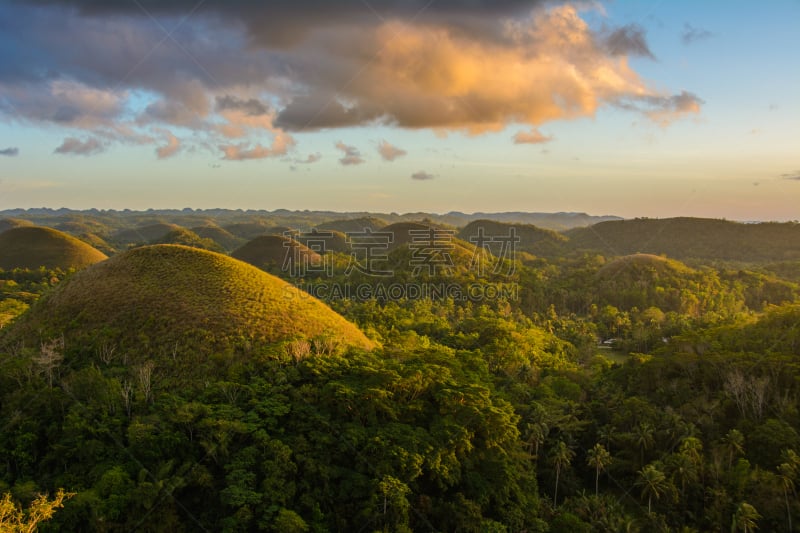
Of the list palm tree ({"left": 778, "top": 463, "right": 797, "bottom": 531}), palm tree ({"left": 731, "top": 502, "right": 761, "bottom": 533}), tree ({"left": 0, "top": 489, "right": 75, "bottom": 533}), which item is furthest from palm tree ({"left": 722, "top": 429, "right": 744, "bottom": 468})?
tree ({"left": 0, "top": 489, "right": 75, "bottom": 533})

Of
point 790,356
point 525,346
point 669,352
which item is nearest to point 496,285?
point 525,346

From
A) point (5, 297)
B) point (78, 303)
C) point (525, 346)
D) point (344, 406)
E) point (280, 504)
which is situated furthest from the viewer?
point (5, 297)

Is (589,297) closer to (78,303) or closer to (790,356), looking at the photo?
(790,356)

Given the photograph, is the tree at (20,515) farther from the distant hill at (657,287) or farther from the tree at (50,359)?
the distant hill at (657,287)

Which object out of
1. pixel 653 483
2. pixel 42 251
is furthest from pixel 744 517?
pixel 42 251

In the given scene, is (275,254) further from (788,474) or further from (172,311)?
(788,474)

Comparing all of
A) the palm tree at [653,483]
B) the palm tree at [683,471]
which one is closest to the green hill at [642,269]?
the palm tree at [683,471]
